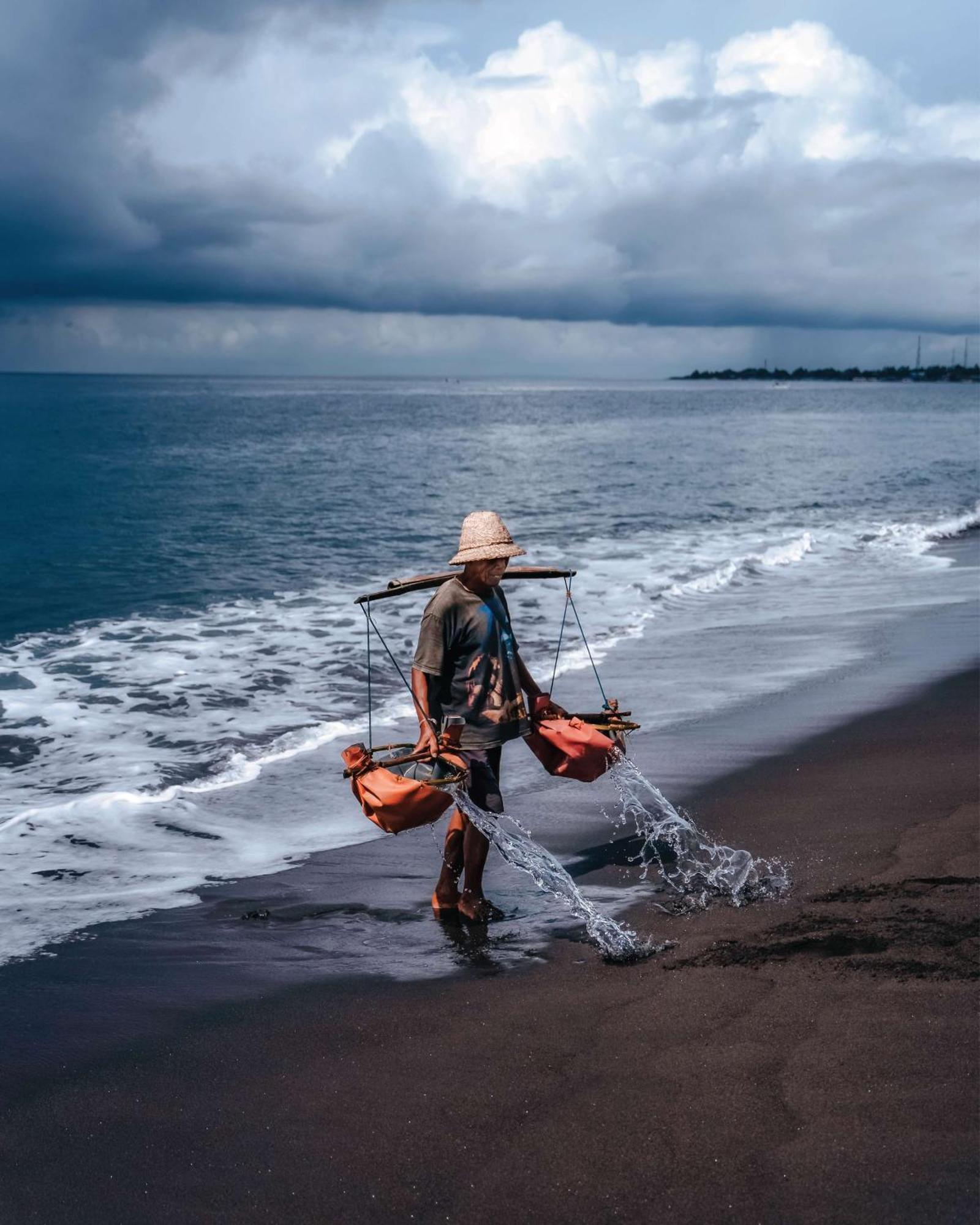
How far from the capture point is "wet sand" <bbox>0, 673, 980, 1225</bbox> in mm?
3195

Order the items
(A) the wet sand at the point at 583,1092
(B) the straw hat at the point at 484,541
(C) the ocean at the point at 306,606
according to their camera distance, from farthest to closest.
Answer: (C) the ocean at the point at 306,606 < (B) the straw hat at the point at 484,541 < (A) the wet sand at the point at 583,1092

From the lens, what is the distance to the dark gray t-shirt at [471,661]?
4.98 m

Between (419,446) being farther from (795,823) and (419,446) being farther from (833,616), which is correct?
(795,823)

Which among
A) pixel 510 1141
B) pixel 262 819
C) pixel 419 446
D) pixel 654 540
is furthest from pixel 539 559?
pixel 419 446

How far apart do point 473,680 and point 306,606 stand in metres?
11.1

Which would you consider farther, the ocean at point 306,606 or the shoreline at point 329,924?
the ocean at point 306,606

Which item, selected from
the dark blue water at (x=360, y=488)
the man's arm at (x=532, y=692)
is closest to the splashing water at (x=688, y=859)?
the man's arm at (x=532, y=692)

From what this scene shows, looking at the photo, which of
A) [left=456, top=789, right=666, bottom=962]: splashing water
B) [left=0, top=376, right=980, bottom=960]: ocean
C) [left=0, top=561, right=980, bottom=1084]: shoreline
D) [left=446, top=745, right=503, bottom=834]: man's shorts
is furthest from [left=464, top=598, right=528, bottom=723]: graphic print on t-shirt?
[left=0, top=376, right=980, bottom=960]: ocean

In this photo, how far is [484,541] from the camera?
493 cm

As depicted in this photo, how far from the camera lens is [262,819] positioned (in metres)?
7.18

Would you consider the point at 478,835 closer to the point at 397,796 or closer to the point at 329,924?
the point at 397,796

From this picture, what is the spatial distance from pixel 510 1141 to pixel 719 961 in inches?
57.5

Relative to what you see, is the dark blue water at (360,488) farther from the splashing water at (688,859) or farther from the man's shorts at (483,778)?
the man's shorts at (483,778)

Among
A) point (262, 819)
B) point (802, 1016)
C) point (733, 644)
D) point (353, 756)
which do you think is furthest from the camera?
point (733, 644)
